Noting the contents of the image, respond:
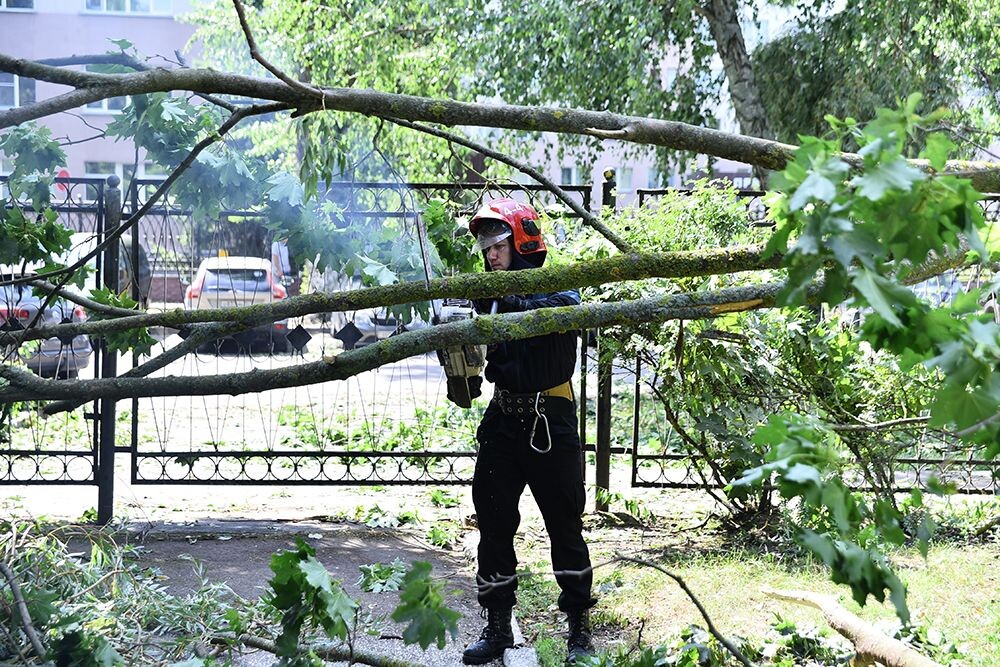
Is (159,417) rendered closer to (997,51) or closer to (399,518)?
Answer: (399,518)

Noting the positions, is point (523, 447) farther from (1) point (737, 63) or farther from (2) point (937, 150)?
(1) point (737, 63)

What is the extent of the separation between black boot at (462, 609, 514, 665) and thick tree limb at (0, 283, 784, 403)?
209cm

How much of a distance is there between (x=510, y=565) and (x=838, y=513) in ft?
11.2

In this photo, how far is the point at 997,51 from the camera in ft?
42.4

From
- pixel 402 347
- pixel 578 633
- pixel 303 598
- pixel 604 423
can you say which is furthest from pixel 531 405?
pixel 604 423

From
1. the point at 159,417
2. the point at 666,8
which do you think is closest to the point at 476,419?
the point at 159,417

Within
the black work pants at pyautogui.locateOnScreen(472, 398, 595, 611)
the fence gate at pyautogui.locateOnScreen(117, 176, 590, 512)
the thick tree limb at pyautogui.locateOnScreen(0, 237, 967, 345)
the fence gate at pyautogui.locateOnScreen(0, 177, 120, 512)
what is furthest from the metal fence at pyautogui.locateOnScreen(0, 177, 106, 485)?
the black work pants at pyautogui.locateOnScreen(472, 398, 595, 611)

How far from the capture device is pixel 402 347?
9.45 ft

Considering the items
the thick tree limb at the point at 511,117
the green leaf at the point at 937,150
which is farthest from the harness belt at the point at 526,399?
the green leaf at the point at 937,150

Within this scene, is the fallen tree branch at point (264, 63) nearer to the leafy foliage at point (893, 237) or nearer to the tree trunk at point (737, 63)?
the leafy foliage at point (893, 237)

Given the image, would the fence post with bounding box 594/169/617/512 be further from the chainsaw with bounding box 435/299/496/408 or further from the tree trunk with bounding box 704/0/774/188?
the tree trunk with bounding box 704/0/774/188

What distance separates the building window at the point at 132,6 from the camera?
102ft

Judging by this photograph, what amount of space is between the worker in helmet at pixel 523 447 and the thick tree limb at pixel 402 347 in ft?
4.75

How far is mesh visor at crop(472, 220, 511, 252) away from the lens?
4.63m
